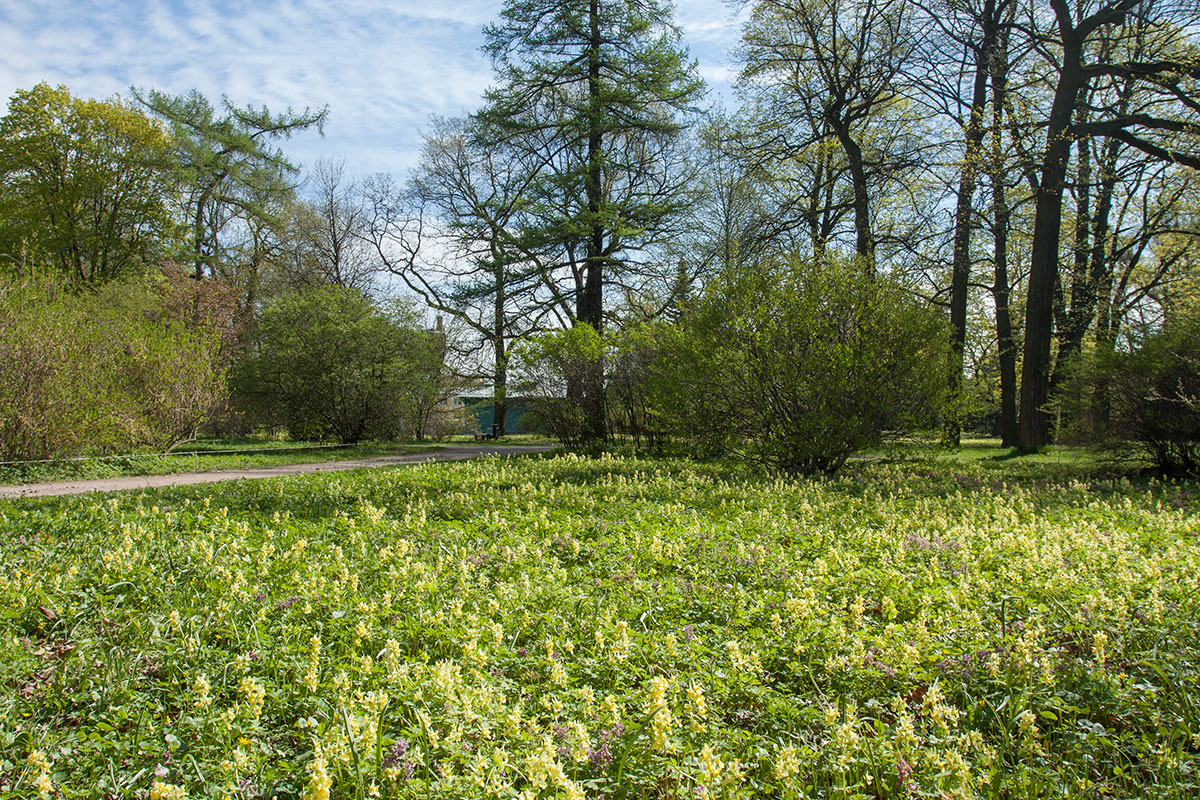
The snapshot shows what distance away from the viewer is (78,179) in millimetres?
25281

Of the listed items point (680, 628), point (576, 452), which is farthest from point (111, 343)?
point (680, 628)

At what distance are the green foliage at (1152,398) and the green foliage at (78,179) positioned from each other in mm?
30890

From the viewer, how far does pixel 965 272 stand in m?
16.8

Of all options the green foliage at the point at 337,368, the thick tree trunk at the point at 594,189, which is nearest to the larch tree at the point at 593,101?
the thick tree trunk at the point at 594,189

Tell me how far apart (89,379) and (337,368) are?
6.99m

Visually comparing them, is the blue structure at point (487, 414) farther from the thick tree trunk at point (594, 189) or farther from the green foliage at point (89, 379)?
the green foliage at point (89, 379)

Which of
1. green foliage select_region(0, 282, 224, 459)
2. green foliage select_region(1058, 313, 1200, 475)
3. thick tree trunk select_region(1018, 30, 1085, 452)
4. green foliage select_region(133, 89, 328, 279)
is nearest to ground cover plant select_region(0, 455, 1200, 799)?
green foliage select_region(1058, 313, 1200, 475)

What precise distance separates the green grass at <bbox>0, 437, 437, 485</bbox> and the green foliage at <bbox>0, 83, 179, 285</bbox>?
574 inches

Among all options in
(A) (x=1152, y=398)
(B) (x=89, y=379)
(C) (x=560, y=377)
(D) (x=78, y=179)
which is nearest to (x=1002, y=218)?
(A) (x=1152, y=398)

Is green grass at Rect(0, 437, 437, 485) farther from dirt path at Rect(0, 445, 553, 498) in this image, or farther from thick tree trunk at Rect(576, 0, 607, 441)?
thick tree trunk at Rect(576, 0, 607, 441)

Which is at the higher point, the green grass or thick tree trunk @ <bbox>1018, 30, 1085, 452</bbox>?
thick tree trunk @ <bbox>1018, 30, 1085, 452</bbox>

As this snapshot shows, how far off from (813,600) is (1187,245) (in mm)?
25140

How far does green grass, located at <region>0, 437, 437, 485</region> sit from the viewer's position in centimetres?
1052

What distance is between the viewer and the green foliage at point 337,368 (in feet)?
61.0
